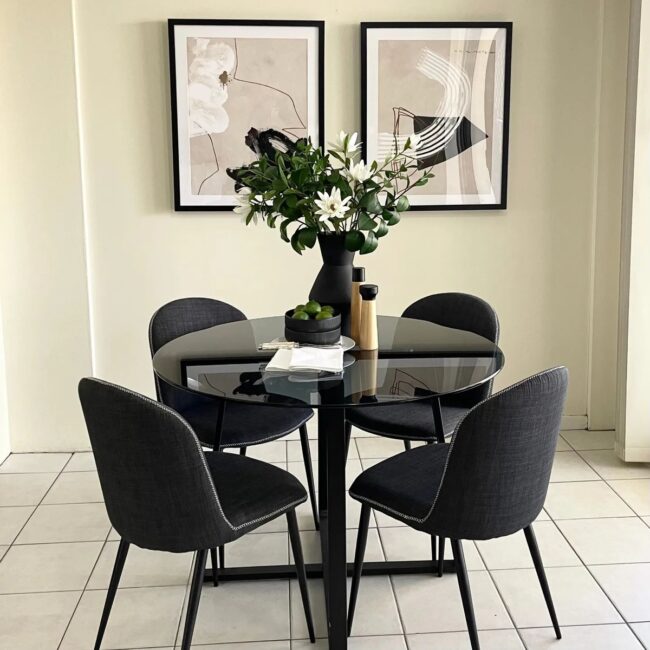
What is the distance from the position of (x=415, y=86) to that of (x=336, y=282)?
1.48 m

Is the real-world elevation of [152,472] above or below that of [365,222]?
below

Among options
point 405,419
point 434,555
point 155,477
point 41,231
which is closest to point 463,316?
point 405,419

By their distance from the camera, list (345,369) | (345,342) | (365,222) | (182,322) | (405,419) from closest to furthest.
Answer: (345,369) < (365,222) < (345,342) < (405,419) < (182,322)

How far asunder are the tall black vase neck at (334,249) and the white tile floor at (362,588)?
1014 millimetres

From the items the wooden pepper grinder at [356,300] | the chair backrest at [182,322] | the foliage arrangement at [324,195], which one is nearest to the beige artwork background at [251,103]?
the chair backrest at [182,322]

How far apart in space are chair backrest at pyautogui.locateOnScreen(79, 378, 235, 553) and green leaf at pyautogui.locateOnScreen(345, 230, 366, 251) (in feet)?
2.75

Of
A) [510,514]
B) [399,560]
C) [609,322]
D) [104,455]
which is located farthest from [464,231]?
[104,455]

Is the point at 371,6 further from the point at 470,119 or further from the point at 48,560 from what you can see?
the point at 48,560

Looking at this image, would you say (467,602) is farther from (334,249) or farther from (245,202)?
(245,202)

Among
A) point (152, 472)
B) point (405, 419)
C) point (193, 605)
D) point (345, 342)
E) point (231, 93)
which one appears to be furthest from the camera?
point (231, 93)

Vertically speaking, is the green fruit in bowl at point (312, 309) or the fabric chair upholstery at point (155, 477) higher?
Answer: the green fruit in bowl at point (312, 309)

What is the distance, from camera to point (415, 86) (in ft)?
12.2

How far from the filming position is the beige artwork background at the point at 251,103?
12.0ft

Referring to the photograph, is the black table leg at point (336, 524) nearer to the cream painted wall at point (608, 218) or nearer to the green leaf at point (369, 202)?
the green leaf at point (369, 202)
